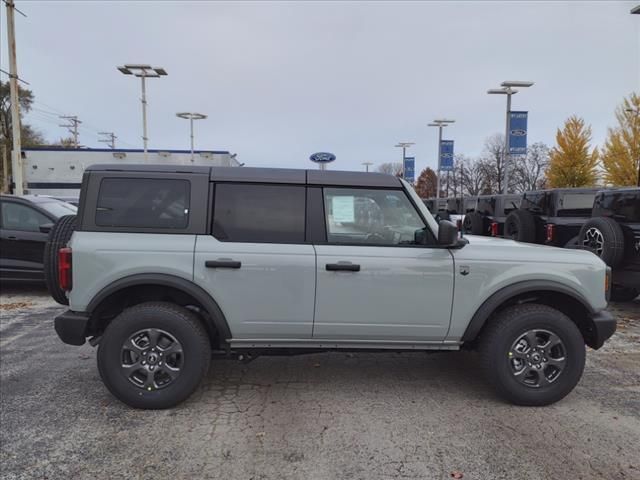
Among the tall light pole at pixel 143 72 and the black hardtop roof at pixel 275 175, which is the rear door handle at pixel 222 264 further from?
the tall light pole at pixel 143 72

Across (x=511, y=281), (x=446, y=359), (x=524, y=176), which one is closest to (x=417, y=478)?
(x=511, y=281)

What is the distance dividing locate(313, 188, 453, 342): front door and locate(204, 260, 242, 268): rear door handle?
64 centimetres

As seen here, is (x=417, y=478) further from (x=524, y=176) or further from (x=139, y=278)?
(x=524, y=176)

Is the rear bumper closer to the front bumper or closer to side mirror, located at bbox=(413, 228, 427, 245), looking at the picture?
side mirror, located at bbox=(413, 228, 427, 245)

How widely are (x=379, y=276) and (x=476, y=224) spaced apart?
33.4 feet

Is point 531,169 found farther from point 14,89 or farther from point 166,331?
point 166,331

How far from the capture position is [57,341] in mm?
5652

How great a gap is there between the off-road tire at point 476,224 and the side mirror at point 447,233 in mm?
9804

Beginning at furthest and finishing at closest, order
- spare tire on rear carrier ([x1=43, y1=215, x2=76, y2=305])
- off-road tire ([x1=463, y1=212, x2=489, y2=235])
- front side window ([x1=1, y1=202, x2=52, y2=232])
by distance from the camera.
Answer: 1. off-road tire ([x1=463, y1=212, x2=489, y2=235])
2. front side window ([x1=1, y1=202, x2=52, y2=232])
3. spare tire on rear carrier ([x1=43, y1=215, x2=76, y2=305])

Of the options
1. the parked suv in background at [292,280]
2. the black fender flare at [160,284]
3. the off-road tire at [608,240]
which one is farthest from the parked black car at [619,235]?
the black fender flare at [160,284]

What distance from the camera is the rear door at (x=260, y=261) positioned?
3729mm

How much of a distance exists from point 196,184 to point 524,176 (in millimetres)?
62274

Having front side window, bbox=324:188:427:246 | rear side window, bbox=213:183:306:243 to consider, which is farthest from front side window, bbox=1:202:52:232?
front side window, bbox=324:188:427:246

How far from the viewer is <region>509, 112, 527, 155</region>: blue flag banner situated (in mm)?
19125
